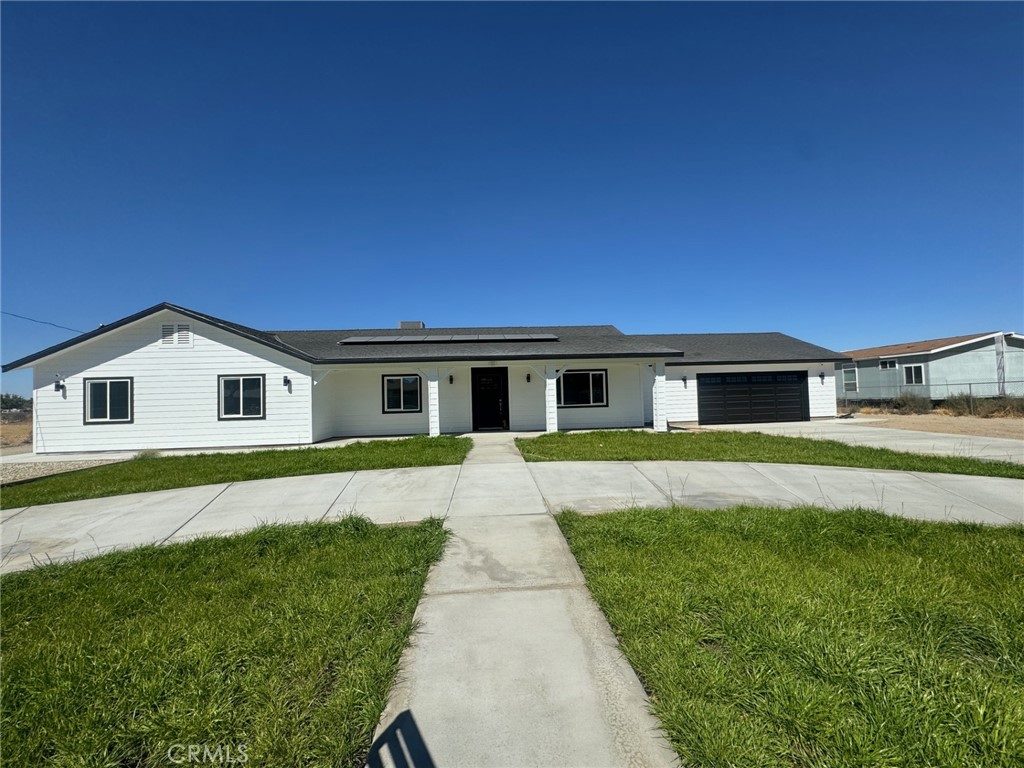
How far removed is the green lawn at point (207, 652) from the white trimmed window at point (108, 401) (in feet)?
38.7

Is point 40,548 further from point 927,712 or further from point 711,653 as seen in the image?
point 927,712

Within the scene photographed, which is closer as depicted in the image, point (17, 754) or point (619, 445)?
point (17, 754)

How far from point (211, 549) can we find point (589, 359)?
37.4 feet

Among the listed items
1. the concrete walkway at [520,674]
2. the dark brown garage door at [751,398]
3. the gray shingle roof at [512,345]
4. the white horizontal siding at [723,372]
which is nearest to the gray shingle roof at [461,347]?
the gray shingle roof at [512,345]

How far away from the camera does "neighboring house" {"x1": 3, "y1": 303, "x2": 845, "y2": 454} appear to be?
12969mm

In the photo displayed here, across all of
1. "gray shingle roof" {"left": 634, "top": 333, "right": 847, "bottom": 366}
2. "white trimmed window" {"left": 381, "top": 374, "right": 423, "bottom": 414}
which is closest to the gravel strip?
"white trimmed window" {"left": 381, "top": 374, "right": 423, "bottom": 414}

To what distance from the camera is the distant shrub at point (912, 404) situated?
21.1m

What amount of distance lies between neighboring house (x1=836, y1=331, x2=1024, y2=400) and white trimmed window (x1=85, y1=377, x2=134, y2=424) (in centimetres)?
3540

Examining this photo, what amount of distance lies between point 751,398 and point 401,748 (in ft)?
64.4

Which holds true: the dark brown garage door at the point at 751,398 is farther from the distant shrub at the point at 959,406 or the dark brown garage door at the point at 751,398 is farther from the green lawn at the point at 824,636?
the green lawn at the point at 824,636

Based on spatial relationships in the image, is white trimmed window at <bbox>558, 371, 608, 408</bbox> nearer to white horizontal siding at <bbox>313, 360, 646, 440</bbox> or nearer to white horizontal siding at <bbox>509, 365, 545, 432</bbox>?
white horizontal siding at <bbox>313, 360, 646, 440</bbox>

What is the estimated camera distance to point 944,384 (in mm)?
22797

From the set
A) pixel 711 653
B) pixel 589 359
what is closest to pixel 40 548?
pixel 711 653

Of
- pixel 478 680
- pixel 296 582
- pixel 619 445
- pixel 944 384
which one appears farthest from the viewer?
pixel 944 384
